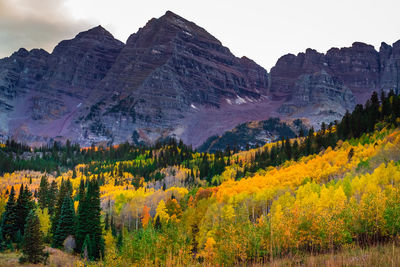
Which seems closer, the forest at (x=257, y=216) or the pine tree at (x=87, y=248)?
the forest at (x=257, y=216)

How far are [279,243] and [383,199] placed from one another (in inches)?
644

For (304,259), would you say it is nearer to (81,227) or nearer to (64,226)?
(81,227)

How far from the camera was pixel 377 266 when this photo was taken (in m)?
25.8

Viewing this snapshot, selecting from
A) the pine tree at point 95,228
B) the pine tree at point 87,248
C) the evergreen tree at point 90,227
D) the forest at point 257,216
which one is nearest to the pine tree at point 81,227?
the evergreen tree at point 90,227

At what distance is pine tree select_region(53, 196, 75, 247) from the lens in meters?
79.7

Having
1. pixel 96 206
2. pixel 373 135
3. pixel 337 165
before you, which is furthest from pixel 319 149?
pixel 96 206

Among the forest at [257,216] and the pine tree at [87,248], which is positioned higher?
the forest at [257,216]

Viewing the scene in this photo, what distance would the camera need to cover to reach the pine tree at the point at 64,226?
79688mm

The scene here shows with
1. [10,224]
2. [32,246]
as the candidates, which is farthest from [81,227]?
[32,246]

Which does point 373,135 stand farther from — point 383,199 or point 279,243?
point 279,243

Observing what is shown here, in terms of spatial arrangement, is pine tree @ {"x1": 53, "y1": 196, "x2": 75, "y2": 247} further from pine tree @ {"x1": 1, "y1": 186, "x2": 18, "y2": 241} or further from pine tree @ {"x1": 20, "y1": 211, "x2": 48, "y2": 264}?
pine tree @ {"x1": 20, "y1": 211, "x2": 48, "y2": 264}

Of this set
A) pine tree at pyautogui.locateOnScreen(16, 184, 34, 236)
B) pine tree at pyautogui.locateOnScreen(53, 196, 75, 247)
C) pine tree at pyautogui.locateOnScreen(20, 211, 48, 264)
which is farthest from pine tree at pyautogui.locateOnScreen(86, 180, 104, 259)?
pine tree at pyautogui.locateOnScreen(16, 184, 34, 236)

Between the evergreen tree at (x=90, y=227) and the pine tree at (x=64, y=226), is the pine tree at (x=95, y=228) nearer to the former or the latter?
the evergreen tree at (x=90, y=227)

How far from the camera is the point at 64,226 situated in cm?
8081
